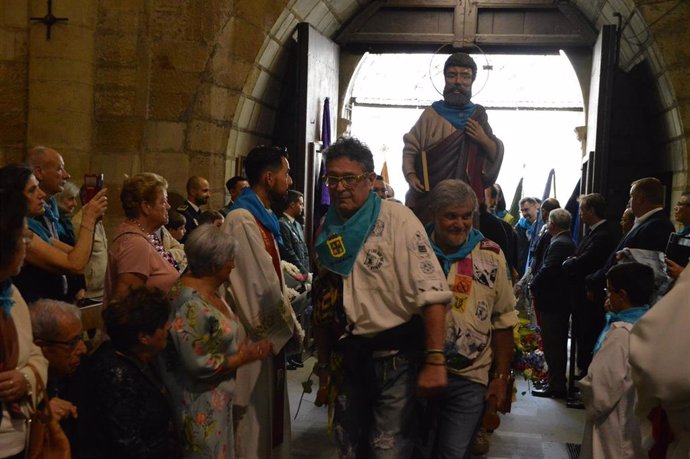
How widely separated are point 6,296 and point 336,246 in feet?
3.74

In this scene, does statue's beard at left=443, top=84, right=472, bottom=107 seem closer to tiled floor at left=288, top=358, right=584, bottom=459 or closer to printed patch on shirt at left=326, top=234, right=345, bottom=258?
printed patch on shirt at left=326, top=234, right=345, bottom=258

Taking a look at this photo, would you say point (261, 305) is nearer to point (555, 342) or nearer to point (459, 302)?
point (459, 302)

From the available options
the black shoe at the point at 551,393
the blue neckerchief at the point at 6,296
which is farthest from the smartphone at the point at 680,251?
the blue neckerchief at the point at 6,296

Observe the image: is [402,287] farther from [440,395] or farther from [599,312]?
[599,312]

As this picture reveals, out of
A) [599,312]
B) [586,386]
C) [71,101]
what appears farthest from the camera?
[71,101]

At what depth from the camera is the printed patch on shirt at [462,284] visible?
3283mm

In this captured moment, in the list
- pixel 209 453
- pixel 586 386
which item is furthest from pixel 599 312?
pixel 209 453

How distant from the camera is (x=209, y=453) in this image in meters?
3.19

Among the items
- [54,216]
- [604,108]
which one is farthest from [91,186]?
[604,108]

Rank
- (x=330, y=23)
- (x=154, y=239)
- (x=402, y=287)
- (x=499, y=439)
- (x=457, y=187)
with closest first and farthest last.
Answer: (x=402, y=287), (x=457, y=187), (x=154, y=239), (x=499, y=439), (x=330, y=23)

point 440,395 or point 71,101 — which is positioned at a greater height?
point 71,101

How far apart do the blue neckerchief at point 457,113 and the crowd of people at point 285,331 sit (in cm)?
22

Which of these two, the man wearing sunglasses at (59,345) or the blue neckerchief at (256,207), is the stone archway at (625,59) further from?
the man wearing sunglasses at (59,345)

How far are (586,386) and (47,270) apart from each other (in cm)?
227
